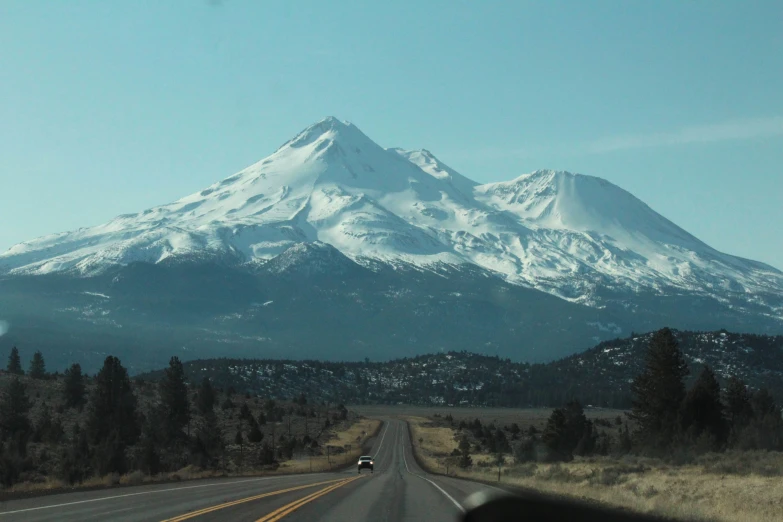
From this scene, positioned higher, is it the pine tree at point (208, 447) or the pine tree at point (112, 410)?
the pine tree at point (112, 410)

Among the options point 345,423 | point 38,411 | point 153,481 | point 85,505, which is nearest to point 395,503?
point 85,505

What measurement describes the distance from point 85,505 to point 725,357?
597 ft

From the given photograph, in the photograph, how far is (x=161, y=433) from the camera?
65.4 meters

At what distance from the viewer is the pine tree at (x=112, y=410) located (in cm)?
6078

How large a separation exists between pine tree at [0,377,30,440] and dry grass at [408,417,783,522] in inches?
1091

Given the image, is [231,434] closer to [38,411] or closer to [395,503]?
[38,411]

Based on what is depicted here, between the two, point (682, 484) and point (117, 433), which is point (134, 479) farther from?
point (682, 484)

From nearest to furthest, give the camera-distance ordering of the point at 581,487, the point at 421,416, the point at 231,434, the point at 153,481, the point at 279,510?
the point at 279,510
the point at 581,487
the point at 153,481
the point at 231,434
the point at 421,416

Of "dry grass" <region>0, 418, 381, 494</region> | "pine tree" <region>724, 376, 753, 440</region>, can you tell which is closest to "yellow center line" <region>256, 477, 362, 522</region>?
"dry grass" <region>0, 418, 381, 494</region>

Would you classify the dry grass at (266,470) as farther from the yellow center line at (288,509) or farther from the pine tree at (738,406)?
the pine tree at (738,406)

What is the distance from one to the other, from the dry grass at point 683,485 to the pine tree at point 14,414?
2772 centimetres

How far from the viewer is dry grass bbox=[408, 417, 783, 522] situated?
20797mm

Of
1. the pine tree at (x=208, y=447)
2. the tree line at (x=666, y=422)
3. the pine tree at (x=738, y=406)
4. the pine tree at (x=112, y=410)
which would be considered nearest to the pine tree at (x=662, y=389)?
the tree line at (x=666, y=422)

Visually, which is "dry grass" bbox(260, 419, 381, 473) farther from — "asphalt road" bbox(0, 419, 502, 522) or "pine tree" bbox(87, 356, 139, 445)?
"asphalt road" bbox(0, 419, 502, 522)
